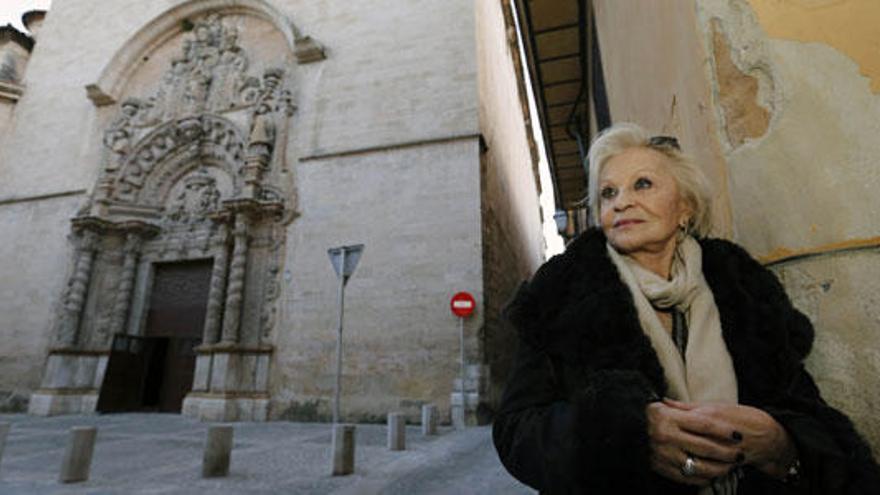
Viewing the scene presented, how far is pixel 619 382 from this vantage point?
3.20 ft

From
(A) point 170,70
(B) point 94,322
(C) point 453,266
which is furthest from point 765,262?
(A) point 170,70

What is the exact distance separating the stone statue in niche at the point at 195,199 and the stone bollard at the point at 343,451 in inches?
327

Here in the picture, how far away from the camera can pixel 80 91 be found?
12930 mm

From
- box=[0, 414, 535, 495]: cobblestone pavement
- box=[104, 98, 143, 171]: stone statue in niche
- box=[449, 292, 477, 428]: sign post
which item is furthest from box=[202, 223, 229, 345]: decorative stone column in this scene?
box=[449, 292, 477, 428]: sign post

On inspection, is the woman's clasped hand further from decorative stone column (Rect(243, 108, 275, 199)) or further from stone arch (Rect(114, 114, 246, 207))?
stone arch (Rect(114, 114, 246, 207))

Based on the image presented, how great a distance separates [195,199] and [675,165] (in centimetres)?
1165

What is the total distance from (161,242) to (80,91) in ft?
19.8

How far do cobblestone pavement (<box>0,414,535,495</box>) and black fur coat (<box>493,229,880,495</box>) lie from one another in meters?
2.51

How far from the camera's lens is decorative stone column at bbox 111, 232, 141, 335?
1020 centimetres

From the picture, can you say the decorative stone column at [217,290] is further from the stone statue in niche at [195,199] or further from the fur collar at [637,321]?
the fur collar at [637,321]

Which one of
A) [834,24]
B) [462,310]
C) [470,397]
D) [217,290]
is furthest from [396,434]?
[217,290]

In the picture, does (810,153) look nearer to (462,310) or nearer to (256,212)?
(462,310)

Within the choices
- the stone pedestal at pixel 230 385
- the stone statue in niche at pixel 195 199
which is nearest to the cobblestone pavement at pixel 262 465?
the stone pedestal at pixel 230 385

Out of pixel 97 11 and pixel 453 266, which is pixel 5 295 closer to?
pixel 97 11
